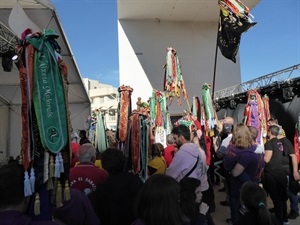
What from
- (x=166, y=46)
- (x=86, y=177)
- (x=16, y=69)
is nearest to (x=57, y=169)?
(x=86, y=177)

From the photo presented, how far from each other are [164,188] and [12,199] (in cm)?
77

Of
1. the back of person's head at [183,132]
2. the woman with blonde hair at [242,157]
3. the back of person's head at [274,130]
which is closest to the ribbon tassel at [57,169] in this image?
the back of person's head at [183,132]

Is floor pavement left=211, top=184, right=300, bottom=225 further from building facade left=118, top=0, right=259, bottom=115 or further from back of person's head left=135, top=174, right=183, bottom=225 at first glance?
building facade left=118, top=0, right=259, bottom=115

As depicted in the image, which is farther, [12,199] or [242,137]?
[242,137]

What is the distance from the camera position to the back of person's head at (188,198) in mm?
2097

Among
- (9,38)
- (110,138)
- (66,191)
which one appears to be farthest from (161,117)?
(66,191)

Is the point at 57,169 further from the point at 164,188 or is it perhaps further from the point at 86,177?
the point at 86,177

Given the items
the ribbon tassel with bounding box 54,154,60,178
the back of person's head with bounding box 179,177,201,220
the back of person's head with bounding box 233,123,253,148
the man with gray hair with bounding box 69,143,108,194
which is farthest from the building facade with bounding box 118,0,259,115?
the ribbon tassel with bounding box 54,154,60,178

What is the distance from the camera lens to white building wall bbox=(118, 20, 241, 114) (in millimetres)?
19828

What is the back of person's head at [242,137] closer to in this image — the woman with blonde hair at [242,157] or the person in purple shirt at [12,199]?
the woman with blonde hair at [242,157]

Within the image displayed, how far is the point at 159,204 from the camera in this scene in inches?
63.9

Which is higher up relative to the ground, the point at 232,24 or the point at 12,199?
the point at 232,24

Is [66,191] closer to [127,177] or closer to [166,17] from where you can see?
[127,177]

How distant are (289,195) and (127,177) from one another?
353cm
